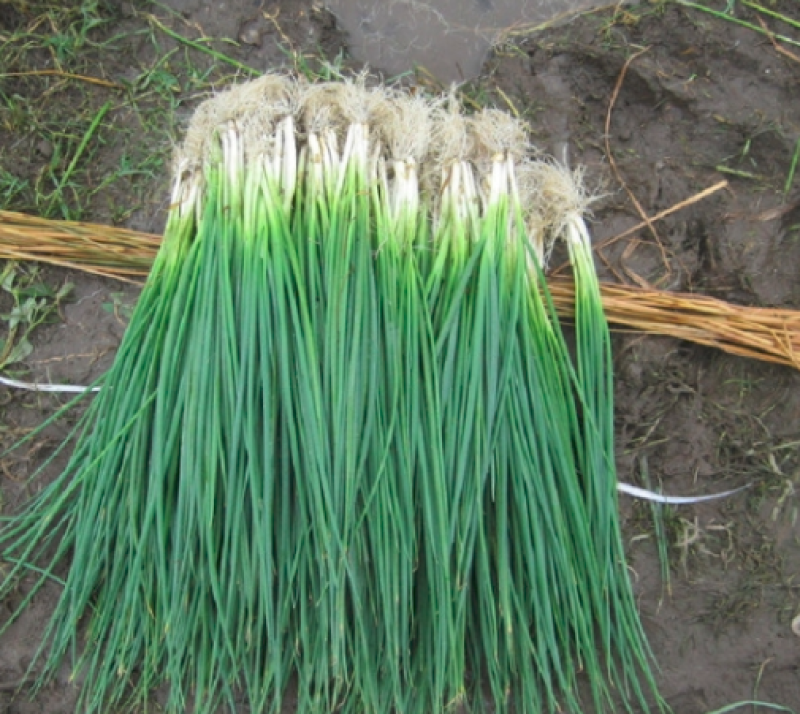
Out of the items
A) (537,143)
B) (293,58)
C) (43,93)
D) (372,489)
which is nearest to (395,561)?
(372,489)

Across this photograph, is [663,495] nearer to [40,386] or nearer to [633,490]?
[633,490]

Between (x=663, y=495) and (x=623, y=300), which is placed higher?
(x=623, y=300)

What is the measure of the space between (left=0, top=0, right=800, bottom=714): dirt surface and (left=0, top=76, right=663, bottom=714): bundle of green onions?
5.4 inches

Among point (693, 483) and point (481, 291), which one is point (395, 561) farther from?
point (693, 483)

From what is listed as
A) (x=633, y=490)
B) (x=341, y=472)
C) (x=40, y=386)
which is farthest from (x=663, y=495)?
(x=40, y=386)

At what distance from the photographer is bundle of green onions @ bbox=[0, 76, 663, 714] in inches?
48.2

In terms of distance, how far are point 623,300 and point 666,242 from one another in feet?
0.59

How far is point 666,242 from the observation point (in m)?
1.54

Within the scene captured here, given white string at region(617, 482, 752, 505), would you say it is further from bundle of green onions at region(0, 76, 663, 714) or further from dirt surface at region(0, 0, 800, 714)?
bundle of green onions at region(0, 76, 663, 714)

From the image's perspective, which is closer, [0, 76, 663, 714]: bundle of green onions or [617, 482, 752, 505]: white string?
[0, 76, 663, 714]: bundle of green onions

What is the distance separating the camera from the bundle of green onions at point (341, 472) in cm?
122

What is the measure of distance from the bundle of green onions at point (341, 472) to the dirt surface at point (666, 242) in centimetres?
14

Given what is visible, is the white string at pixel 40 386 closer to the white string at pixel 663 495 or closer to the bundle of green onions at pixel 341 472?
the bundle of green onions at pixel 341 472

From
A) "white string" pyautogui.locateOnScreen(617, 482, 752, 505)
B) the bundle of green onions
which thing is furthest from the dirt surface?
the bundle of green onions
